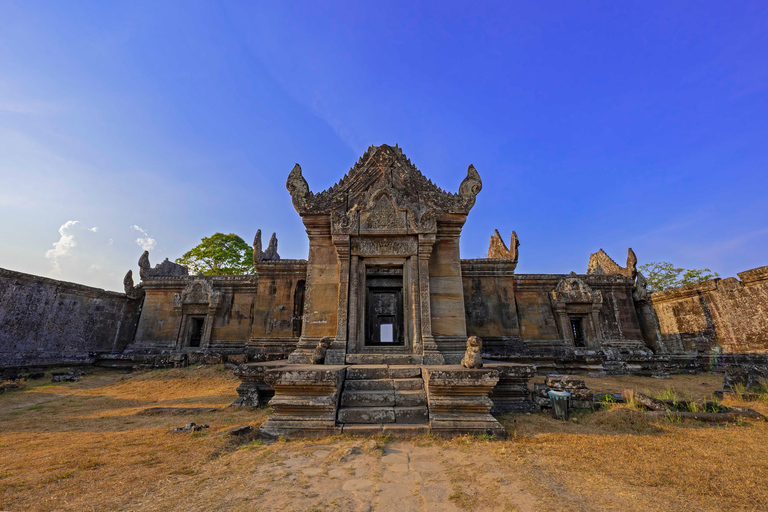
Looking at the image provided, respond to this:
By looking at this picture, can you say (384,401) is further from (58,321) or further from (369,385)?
(58,321)

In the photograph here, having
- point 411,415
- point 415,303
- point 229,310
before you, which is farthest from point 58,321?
point 411,415

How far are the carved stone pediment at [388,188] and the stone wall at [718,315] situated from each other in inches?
419

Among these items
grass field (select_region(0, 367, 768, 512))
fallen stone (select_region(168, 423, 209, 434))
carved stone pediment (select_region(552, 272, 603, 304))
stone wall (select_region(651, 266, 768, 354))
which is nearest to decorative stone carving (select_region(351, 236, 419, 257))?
grass field (select_region(0, 367, 768, 512))

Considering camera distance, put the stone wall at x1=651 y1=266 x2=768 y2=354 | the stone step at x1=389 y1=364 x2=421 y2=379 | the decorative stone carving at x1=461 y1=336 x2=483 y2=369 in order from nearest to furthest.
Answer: the decorative stone carving at x1=461 y1=336 x2=483 y2=369 → the stone step at x1=389 y1=364 x2=421 y2=379 → the stone wall at x1=651 y1=266 x2=768 y2=354

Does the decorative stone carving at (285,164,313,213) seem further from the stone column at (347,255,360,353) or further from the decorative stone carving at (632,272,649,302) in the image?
the decorative stone carving at (632,272,649,302)

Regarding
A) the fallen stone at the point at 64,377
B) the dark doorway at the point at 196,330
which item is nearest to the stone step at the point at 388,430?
the dark doorway at the point at 196,330

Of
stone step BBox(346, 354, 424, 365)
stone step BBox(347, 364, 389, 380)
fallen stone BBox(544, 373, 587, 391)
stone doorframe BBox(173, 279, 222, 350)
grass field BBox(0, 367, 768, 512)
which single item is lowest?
grass field BBox(0, 367, 768, 512)

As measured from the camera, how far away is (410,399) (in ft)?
18.1

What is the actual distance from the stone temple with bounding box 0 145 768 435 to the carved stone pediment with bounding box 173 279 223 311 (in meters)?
0.05

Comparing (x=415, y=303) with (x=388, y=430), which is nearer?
(x=388, y=430)

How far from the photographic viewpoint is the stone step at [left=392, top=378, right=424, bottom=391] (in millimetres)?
5848

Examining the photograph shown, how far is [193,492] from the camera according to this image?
3.03 meters

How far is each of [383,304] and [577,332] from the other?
8876 millimetres

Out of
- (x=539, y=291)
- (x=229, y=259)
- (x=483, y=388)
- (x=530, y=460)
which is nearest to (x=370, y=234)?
(x=483, y=388)
